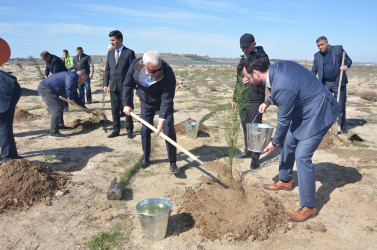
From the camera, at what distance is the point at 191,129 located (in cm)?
635

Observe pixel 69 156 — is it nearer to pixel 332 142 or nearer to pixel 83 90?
pixel 332 142

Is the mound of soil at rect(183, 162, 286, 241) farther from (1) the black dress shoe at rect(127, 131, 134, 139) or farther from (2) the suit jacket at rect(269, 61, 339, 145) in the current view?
(1) the black dress shoe at rect(127, 131, 134, 139)

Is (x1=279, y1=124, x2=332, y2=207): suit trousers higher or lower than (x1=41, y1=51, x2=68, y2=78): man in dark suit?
lower

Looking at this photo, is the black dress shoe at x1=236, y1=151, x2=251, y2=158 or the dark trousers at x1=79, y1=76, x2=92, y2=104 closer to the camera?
the black dress shoe at x1=236, y1=151, x2=251, y2=158

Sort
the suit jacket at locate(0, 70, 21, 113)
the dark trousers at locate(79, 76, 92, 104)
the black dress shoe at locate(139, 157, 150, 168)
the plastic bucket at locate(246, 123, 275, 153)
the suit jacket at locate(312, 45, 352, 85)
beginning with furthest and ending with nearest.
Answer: the dark trousers at locate(79, 76, 92, 104), the suit jacket at locate(312, 45, 352, 85), the black dress shoe at locate(139, 157, 150, 168), the suit jacket at locate(0, 70, 21, 113), the plastic bucket at locate(246, 123, 275, 153)

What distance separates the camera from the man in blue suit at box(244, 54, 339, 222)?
295 centimetres

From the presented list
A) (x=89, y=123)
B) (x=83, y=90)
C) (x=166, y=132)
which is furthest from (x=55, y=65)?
(x=166, y=132)

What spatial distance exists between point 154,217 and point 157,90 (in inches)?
87.4

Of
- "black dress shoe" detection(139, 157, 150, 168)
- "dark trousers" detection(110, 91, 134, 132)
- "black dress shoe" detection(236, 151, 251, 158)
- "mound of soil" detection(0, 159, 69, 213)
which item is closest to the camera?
"mound of soil" detection(0, 159, 69, 213)

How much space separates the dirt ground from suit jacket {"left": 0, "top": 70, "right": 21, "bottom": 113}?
103 centimetres

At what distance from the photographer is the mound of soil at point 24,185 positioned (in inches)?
137

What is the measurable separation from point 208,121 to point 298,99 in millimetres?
5365

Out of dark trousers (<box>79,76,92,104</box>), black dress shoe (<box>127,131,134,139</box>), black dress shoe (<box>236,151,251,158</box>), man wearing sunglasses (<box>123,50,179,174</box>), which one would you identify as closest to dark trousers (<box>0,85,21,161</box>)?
man wearing sunglasses (<box>123,50,179,174</box>)

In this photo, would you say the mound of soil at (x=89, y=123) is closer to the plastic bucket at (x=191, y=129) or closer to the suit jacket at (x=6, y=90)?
the plastic bucket at (x=191, y=129)
